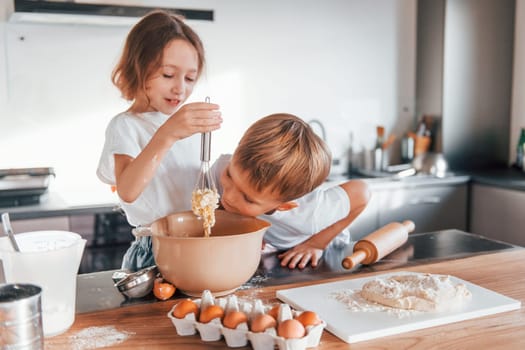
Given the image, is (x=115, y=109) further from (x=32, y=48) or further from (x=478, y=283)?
(x=478, y=283)

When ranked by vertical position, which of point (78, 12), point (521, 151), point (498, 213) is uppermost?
point (78, 12)

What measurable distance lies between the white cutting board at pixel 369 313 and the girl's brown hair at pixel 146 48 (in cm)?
61

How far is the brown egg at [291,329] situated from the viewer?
70cm

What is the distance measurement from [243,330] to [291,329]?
0.24 feet

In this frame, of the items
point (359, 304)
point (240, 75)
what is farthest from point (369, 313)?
point (240, 75)

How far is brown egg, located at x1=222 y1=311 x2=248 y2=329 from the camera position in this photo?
2.45 ft

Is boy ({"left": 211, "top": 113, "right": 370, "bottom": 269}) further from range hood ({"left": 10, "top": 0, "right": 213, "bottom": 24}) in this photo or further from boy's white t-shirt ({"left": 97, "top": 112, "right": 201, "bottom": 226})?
range hood ({"left": 10, "top": 0, "right": 213, "bottom": 24})

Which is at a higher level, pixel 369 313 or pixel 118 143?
pixel 118 143

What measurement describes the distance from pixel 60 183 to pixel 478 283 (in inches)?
82.3

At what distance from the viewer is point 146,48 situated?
4.12ft

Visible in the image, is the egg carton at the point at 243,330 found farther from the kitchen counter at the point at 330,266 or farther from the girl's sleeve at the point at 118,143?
the girl's sleeve at the point at 118,143

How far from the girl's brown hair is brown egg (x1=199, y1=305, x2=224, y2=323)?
2.16 ft

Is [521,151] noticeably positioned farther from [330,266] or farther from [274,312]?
[274,312]

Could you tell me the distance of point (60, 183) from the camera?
2.60m
